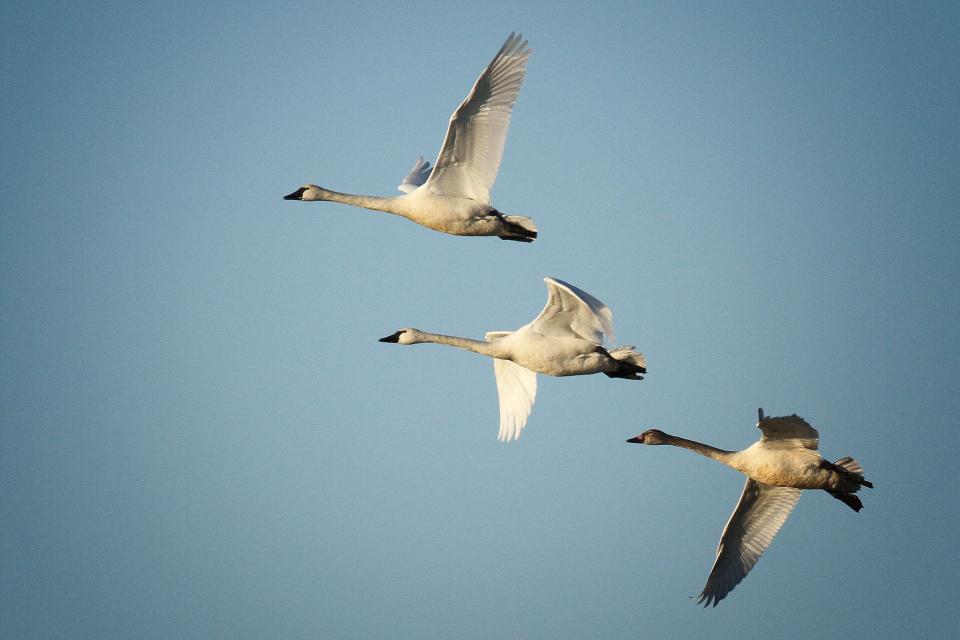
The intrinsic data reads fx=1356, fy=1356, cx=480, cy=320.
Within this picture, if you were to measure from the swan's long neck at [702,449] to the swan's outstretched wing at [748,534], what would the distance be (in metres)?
1.10

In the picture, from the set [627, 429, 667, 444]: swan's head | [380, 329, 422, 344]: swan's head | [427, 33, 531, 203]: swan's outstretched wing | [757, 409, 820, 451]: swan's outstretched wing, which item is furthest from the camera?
[380, 329, 422, 344]: swan's head

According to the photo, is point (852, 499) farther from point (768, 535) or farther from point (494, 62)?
point (494, 62)

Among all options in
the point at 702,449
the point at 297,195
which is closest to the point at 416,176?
the point at 297,195

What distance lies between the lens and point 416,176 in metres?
30.3

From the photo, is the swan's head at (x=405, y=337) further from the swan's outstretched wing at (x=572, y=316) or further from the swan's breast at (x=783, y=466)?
the swan's breast at (x=783, y=466)

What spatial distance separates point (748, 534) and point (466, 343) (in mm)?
6196

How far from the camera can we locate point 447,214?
78.5 feet

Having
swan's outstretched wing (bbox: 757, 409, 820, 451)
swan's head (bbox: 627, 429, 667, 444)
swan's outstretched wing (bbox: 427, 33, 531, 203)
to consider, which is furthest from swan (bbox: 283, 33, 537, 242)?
swan's outstretched wing (bbox: 757, 409, 820, 451)

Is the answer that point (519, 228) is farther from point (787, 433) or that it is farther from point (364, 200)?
point (787, 433)

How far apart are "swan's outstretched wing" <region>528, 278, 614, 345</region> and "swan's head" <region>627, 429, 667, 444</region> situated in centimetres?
245

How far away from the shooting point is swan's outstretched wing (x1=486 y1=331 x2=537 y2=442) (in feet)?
86.5

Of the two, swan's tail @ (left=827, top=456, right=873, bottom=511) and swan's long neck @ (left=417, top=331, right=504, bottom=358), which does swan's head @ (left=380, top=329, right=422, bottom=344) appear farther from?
swan's tail @ (left=827, top=456, right=873, bottom=511)

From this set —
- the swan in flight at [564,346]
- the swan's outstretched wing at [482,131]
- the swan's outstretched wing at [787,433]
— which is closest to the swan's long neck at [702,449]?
the swan's outstretched wing at [787,433]

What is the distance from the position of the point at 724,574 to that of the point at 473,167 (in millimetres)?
8564
